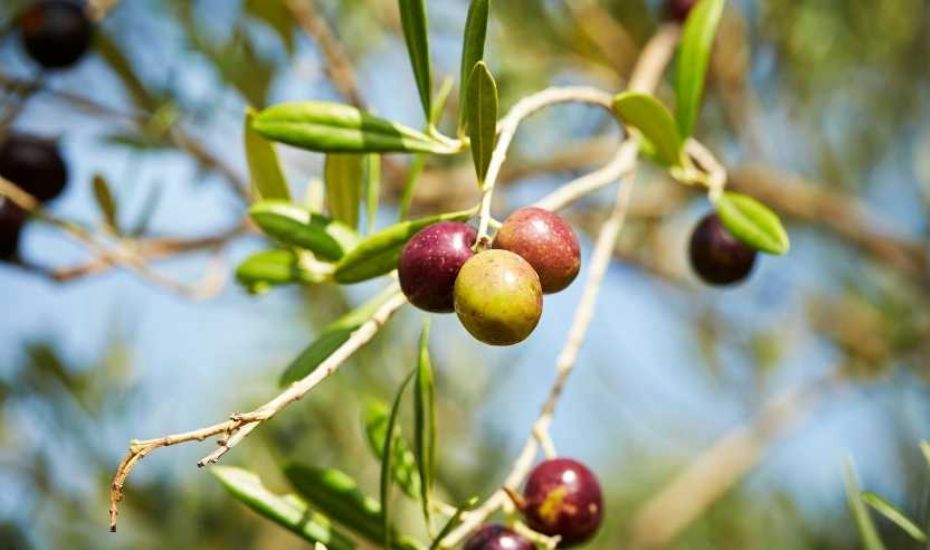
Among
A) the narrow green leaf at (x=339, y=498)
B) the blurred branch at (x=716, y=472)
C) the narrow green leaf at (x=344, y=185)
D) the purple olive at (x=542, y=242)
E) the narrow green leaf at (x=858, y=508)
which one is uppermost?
the blurred branch at (x=716, y=472)

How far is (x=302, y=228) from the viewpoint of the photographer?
1.08 m

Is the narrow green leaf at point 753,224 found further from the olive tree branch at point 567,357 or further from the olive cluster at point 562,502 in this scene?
the olive cluster at point 562,502

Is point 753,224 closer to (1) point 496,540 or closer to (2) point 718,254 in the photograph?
(2) point 718,254

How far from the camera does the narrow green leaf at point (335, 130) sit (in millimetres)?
985

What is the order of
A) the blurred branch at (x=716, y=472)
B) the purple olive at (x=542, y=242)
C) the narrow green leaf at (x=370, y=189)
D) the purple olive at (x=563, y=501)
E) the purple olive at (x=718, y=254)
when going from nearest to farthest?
the purple olive at (x=542, y=242), the purple olive at (x=563, y=501), the narrow green leaf at (x=370, y=189), the purple olive at (x=718, y=254), the blurred branch at (x=716, y=472)

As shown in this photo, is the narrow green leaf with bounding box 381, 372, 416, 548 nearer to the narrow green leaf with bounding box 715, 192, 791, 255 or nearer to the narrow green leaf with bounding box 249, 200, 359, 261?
the narrow green leaf with bounding box 249, 200, 359, 261

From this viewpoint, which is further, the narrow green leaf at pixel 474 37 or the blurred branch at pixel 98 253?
the blurred branch at pixel 98 253

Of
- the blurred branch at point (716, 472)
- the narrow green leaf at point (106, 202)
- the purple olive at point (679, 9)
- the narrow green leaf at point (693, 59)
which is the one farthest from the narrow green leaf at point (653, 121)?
the blurred branch at point (716, 472)

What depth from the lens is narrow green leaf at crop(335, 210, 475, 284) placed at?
3.26 feet

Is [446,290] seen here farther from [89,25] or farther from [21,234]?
[89,25]

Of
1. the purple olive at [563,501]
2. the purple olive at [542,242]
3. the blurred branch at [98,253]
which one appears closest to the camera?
the purple olive at [542,242]

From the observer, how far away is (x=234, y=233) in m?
1.76

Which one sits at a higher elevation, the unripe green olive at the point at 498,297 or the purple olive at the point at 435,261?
the purple olive at the point at 435,261

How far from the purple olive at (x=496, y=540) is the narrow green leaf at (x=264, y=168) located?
1.45 ft
